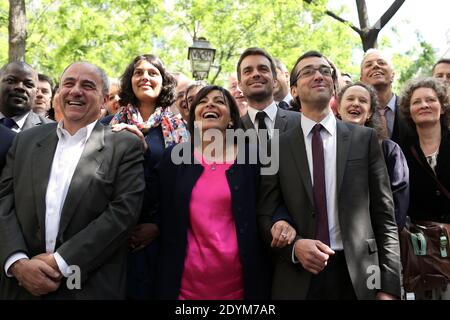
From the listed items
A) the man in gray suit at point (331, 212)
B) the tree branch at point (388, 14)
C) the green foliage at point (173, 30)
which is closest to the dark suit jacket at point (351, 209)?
the man in gray suit at point (331, 212)

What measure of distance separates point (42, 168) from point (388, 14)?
980 centimetres

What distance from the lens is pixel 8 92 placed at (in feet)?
17.9

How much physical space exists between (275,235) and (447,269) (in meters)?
1.96

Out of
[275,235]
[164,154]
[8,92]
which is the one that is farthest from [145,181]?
[8,92]

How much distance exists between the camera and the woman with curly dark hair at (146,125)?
157 inches

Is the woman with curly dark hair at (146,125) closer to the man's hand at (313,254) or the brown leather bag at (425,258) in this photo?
the man's hand at (313,254)

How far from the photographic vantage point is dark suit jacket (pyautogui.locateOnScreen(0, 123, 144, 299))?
349cm

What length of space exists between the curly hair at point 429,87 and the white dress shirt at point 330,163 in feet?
5.49

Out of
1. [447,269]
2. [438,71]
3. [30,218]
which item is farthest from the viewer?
[438,71]

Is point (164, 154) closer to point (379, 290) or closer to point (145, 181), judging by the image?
point (145, 181)

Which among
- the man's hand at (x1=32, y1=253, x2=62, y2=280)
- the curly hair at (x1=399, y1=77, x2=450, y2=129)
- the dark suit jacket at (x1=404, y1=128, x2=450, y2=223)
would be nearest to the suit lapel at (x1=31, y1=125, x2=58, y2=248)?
the man's hand at (x1=32, y1=253, x2=62, y2=280)

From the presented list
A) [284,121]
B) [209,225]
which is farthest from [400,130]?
[209,225]

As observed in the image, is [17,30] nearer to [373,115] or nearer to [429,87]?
[373,115]

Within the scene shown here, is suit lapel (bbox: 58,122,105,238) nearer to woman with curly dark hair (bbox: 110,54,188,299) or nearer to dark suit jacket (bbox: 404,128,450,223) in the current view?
woman with curly dark hair (bbox: 110,54,188,299)
